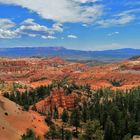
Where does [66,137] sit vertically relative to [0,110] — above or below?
below

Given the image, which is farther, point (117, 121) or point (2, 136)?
point (117, 121)

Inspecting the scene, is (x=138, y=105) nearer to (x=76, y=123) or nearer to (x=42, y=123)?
(x=76, y=123)

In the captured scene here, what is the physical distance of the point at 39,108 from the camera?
198 meters

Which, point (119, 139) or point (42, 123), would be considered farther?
point (42, 123)

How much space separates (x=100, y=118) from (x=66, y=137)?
94.0 ft

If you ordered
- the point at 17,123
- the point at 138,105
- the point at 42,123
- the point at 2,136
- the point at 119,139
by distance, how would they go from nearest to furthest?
the point at 2,136 < the point at 119,139 < the point at 17,123 < the point at 42,123 < the point at 138,105

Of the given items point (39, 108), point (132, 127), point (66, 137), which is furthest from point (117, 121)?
point (39, 108)

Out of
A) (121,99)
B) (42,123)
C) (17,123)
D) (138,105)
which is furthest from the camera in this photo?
(121,99)

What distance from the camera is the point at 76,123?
150 meters

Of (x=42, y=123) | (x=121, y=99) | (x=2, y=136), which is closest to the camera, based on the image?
(x=2, y=136)

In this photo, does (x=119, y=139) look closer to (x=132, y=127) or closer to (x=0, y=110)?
(x=132, y=127)

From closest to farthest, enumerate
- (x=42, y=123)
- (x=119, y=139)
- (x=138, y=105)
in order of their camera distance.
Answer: (x=119, y=139)
(x=42, y=123)
(x=138, y=105)

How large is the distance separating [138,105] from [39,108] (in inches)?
2258

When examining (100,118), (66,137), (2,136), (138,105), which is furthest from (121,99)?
(2,136)
